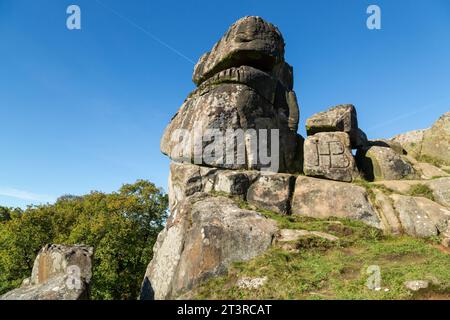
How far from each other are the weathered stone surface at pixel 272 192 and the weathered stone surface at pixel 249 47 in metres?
8.30

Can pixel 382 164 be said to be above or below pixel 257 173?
above

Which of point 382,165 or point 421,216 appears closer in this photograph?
point 421,216

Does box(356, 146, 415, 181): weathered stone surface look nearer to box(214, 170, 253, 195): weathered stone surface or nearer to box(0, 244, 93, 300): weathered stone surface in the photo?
Answer: box(214, 170, 253, 195): weathered stone surface

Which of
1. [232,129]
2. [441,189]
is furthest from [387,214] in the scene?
[232,129]

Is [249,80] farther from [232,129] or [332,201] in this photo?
[332,201]

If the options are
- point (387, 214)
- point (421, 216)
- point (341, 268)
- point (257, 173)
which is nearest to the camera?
point (341, 268)

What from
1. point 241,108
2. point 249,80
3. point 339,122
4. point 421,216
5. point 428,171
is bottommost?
point 421,216

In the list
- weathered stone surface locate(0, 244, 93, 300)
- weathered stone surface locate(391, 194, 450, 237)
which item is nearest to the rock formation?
weathered stone surface locate(391, 194, 450, 237)

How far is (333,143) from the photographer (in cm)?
1947

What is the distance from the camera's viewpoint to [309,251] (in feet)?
41.3

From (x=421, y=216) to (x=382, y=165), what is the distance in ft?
18.3

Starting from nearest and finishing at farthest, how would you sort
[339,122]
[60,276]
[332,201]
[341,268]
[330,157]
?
[60,276]
[341,268]
[332,201]
[330,157]
[339,122]

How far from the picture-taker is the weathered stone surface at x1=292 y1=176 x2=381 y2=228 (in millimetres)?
15805
